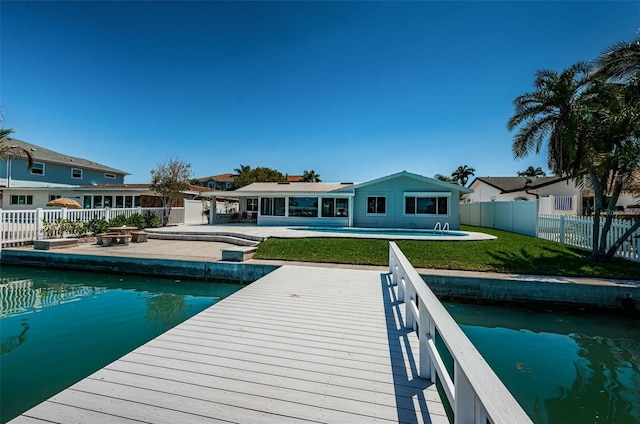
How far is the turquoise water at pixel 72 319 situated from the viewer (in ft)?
12.9

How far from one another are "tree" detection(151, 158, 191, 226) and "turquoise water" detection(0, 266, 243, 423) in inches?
360

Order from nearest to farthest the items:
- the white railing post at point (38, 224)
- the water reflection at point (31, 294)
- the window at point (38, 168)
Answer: the water reflection at point (31, 294)
the white railing post at point (38, 224)
the window at point (38, 168)

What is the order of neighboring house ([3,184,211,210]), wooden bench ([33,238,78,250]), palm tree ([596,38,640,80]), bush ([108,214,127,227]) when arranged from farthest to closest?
neighboring house ([3,184,211,210]) → bush ([108,214,127,227]) → wooden bench ([33,238,78,250]) → palm tree ([596,38,640,80])

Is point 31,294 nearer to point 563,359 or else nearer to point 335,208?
point 563,359

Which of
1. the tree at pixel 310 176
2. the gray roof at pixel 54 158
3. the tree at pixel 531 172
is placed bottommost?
the gray roof at pixel 54 158

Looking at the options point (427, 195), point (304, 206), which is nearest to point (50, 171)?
point (304, 206)

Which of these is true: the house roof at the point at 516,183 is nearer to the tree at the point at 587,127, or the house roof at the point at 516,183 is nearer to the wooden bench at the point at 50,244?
the tree at the point at 587,127

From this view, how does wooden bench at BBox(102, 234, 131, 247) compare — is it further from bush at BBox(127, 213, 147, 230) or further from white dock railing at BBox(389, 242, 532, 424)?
white dock railing at BBox(389, 242, 532, 424)

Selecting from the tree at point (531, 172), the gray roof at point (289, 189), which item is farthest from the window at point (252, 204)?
the tree at point (531, 172)

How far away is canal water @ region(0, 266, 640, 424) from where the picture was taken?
3.69 m

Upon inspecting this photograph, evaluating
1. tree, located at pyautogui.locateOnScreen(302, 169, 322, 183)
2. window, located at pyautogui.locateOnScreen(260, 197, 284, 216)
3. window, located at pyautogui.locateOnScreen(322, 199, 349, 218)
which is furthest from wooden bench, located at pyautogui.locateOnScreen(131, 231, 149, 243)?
tree, located at pyautogui.locateOnScreen(302, 169, 322, 183)

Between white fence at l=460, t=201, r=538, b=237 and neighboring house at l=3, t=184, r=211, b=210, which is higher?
neighboring house at l=3, t=184, r=211, b=210

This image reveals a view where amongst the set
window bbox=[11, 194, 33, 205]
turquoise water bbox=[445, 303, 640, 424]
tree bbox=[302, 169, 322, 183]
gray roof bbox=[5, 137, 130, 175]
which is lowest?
turquoise water bbox=[445, 303, 640, 424]

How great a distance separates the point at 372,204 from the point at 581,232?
10.4m
